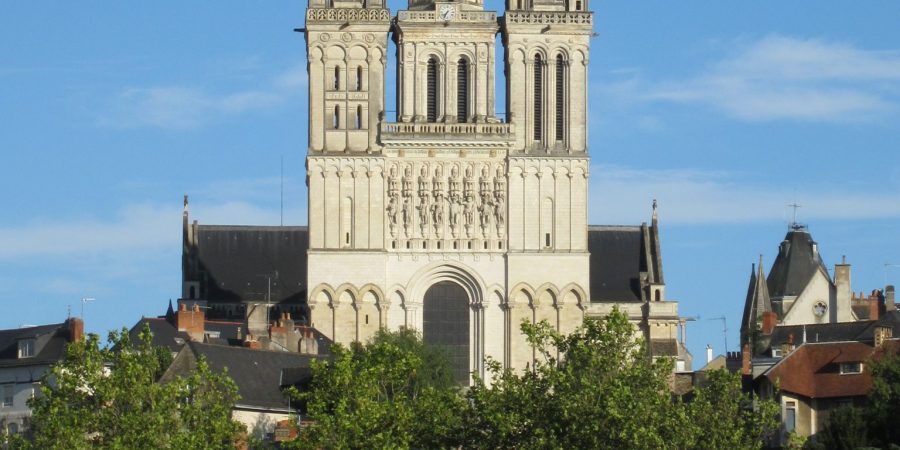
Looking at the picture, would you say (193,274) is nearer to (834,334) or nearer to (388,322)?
(388,322)

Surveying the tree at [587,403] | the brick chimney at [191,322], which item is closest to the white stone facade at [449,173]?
the brick chimney at [191,322]

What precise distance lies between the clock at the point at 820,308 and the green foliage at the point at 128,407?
160 ft

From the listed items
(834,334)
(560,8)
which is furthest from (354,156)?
(834,334)

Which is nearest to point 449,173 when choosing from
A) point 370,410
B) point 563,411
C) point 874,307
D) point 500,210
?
point 500,210

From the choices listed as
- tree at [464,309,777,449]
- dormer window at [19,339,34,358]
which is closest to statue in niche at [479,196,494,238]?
dormer window at [19,339,34,358]

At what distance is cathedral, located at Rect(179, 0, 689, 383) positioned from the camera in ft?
381

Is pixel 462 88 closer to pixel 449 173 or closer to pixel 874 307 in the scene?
pixel 449 173

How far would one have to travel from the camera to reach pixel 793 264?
13038 centimetres

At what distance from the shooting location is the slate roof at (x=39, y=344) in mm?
96312

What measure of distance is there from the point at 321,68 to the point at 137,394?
40.6 m

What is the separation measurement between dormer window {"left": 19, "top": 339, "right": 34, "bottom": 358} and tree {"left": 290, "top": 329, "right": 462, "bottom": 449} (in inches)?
584

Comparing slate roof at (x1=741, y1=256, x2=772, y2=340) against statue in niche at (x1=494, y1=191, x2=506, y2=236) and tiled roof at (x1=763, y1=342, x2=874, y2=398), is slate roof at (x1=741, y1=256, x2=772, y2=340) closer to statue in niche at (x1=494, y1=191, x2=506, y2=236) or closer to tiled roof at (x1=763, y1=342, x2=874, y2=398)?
statue in niche at (x1=494, y1=191, x2=506, y2=236)

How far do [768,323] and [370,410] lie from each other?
139 ft

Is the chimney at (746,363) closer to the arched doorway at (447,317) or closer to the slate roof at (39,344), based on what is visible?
the arched doorway at (447,317)
